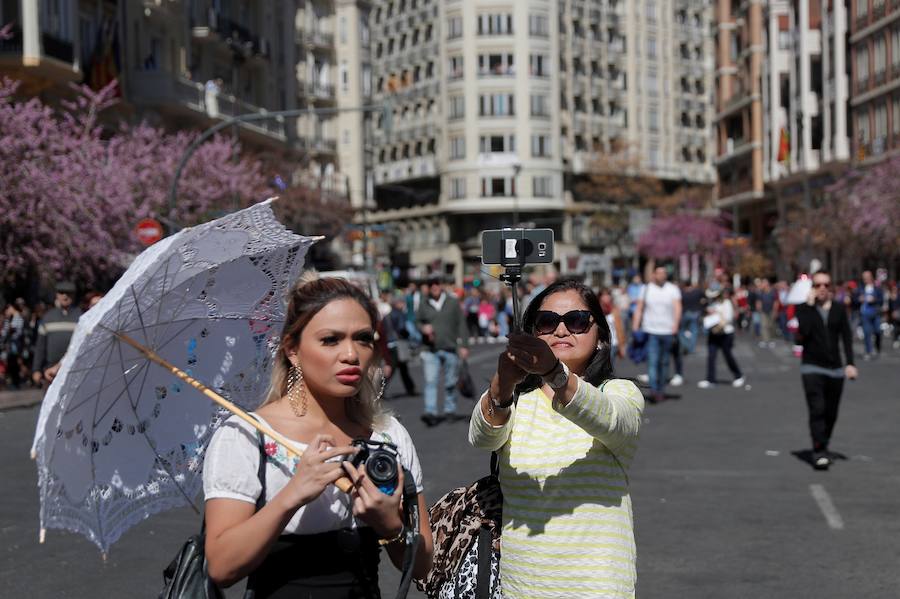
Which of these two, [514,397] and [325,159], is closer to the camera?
[514,397]

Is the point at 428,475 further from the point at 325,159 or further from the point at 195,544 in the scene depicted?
the point at 325,159

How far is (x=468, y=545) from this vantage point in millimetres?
4410

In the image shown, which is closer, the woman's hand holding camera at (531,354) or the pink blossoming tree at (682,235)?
the woman's hand holding camera at (531,354)

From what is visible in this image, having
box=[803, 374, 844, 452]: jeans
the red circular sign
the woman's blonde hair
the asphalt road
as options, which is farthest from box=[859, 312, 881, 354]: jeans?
the woman's blonde hair

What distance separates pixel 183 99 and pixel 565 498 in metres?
43.8

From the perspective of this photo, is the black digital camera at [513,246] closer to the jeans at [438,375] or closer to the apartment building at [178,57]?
the jeans at [438,375]

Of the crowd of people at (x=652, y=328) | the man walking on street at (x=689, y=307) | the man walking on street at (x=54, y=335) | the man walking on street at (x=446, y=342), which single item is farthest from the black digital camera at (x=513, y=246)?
the man walking on street at (x=689, y=307)

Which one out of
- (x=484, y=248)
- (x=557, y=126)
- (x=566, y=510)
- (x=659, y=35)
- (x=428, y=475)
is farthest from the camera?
(x=659, y=35)

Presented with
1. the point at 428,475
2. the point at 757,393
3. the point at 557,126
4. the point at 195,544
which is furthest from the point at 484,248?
the point at 557,126

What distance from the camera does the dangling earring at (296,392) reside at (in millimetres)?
3637

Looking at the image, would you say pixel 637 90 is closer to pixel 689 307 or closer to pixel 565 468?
pixel 689 307

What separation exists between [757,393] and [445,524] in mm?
18361

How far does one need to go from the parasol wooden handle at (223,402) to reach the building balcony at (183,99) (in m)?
41.7

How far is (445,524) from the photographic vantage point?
4.45 meters
